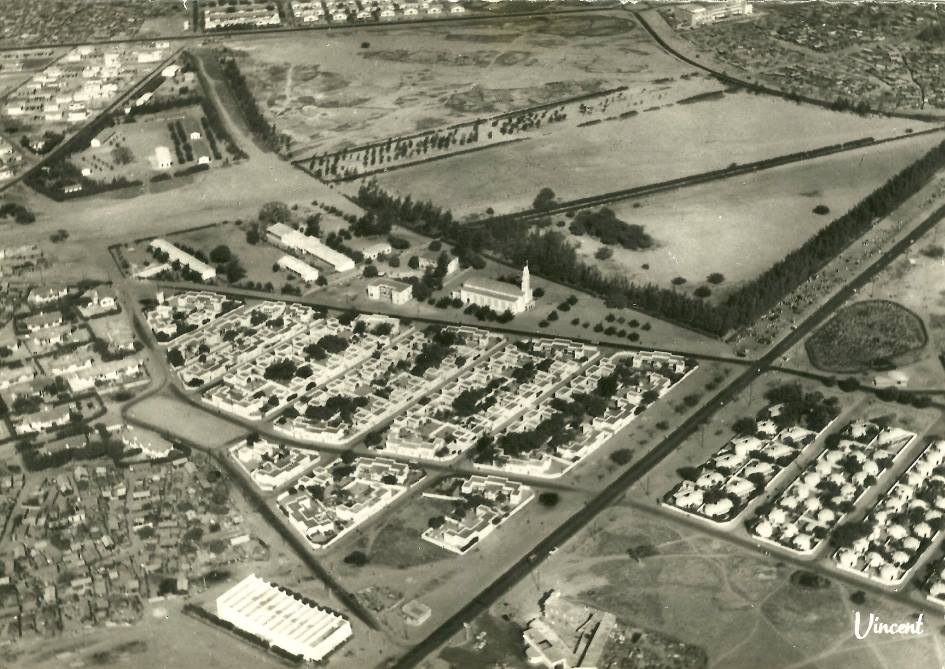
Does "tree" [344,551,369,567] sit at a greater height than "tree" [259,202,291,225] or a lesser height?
lesser

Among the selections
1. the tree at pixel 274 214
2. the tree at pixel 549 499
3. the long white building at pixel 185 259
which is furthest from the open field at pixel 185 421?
the tree at pixel 274 214

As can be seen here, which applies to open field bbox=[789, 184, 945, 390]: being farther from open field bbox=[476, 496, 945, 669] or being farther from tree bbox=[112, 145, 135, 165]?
tree bbox=[112, 145, 135, 165]

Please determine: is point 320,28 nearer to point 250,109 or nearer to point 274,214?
point 250,109

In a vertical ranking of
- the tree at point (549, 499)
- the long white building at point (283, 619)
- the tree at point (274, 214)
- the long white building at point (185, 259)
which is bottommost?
the tree at point (549, 499)

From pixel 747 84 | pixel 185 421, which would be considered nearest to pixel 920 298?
pixel 747 84

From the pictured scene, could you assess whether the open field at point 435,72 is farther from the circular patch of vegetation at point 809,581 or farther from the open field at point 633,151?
the circular patch of vegetation at point 809,581

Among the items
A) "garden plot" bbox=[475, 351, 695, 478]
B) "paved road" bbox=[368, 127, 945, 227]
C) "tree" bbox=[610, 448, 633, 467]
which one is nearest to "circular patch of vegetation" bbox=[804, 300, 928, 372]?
"garden plot" bbox=[475, 351, 695, 478]
